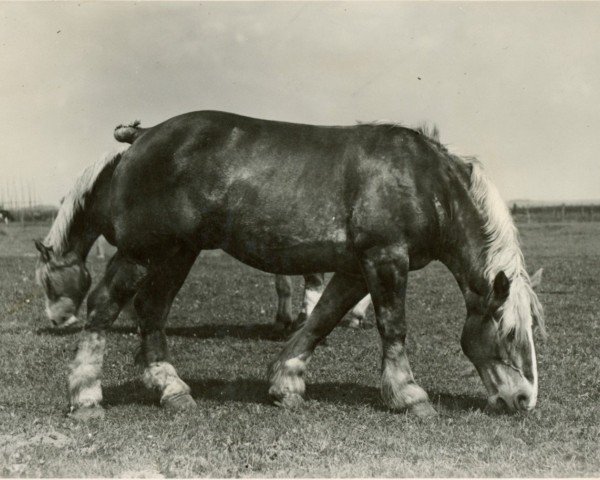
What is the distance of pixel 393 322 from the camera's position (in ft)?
20.3

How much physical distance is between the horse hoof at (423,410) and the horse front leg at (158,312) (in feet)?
6.81

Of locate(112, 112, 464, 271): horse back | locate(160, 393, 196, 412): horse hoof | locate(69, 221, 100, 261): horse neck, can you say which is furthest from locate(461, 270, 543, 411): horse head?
locate(69, 221, 100, 261): horse neck

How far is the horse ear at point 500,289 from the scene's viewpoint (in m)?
5.84

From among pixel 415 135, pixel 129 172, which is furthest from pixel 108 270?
pixel 415 135

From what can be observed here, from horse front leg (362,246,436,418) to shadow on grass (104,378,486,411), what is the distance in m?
0.31

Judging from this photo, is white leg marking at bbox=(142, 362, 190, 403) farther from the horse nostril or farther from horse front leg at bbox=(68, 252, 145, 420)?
the horse nostril

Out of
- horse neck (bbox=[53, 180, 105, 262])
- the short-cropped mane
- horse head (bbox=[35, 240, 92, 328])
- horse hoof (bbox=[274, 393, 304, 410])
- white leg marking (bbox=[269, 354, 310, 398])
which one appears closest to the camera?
horse hoof (bbox=[274, 393, 304, 410])

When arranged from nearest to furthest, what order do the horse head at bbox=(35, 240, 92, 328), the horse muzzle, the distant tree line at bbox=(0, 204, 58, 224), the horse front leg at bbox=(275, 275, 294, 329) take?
the horse head at bbox=(35, 240, 92, 328), the horse muzzle, the horse front leg at bbox=(275, 275, 294, 329), the distant tree line at bbox=(0, 204, 58, 224)

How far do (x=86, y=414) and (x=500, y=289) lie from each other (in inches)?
143

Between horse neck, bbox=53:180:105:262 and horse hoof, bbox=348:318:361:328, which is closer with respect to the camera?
horse neck, bbox=53:180:105:262

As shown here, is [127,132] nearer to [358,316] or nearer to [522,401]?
[522,401]

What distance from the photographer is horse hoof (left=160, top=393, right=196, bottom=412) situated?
630cm

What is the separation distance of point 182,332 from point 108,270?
3.92 m

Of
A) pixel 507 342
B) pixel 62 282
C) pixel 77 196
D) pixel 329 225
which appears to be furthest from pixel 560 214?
pixel 329 225
